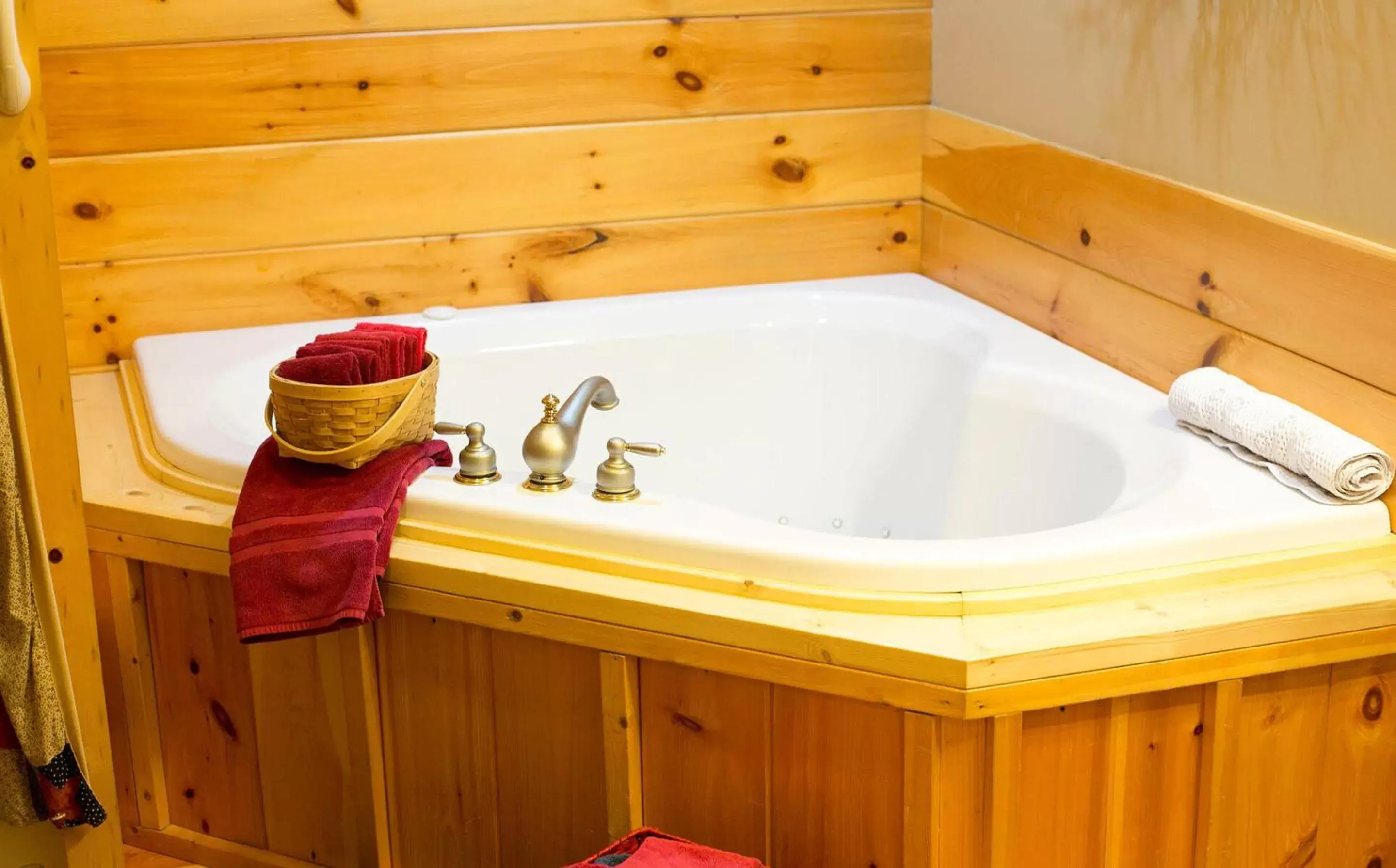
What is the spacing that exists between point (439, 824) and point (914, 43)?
169cm

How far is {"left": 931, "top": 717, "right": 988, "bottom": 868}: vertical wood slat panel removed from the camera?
5.29 feet

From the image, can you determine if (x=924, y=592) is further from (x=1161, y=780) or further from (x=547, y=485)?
(x=547, y=485)

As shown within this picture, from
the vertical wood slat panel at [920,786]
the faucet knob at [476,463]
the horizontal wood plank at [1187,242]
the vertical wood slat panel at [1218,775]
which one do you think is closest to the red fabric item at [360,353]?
the faucet knob at [476,463]

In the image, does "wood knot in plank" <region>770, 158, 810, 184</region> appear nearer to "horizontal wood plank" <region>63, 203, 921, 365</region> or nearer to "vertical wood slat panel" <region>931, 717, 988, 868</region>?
"horizontal wood plank" <region>63, 203, 921, 365</region>

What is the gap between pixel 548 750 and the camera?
1.89 metres

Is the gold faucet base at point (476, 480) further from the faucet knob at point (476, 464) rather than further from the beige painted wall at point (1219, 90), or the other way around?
the beige painted wall at point (1219, 90)

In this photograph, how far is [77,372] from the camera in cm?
262

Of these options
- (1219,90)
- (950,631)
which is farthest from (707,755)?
(1219,90)

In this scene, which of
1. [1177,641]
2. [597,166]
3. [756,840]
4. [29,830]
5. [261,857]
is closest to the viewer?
[1177,641]

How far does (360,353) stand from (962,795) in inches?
35.0

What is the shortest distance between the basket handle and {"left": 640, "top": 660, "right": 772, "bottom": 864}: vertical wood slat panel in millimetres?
444

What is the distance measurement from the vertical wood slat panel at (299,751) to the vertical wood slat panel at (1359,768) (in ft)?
4.06

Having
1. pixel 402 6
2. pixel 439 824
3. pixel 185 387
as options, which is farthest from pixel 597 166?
pixel 439 824

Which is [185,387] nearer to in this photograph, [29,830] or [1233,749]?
[29,830]
